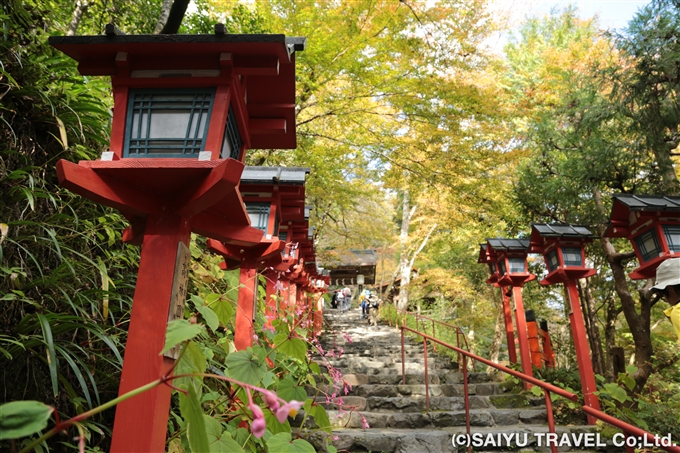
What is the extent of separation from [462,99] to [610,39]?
121 inches

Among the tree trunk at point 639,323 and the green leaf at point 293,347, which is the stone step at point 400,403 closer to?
the tree trunk at point 639,323

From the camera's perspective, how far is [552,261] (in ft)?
22.0

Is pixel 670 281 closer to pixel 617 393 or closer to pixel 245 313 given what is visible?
pixel 617 393

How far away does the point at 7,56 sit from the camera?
2.77 m

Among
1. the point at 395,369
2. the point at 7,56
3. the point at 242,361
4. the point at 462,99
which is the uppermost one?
the point at 462,99

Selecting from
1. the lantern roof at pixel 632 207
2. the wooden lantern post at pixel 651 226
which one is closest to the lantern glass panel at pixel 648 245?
the wooden lantern post at pixel 651 226

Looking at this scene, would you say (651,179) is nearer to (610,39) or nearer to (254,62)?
(610,39)

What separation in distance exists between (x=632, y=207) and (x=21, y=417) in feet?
18.2

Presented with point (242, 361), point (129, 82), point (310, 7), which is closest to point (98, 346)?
point (242, 361)

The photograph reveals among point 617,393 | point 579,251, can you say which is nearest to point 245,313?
point 617,393

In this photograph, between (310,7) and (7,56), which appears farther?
(310,7)

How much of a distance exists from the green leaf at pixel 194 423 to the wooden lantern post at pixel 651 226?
5157 mm

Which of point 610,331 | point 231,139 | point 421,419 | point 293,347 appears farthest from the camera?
point 610,331

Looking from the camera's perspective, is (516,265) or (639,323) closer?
(639,323)
